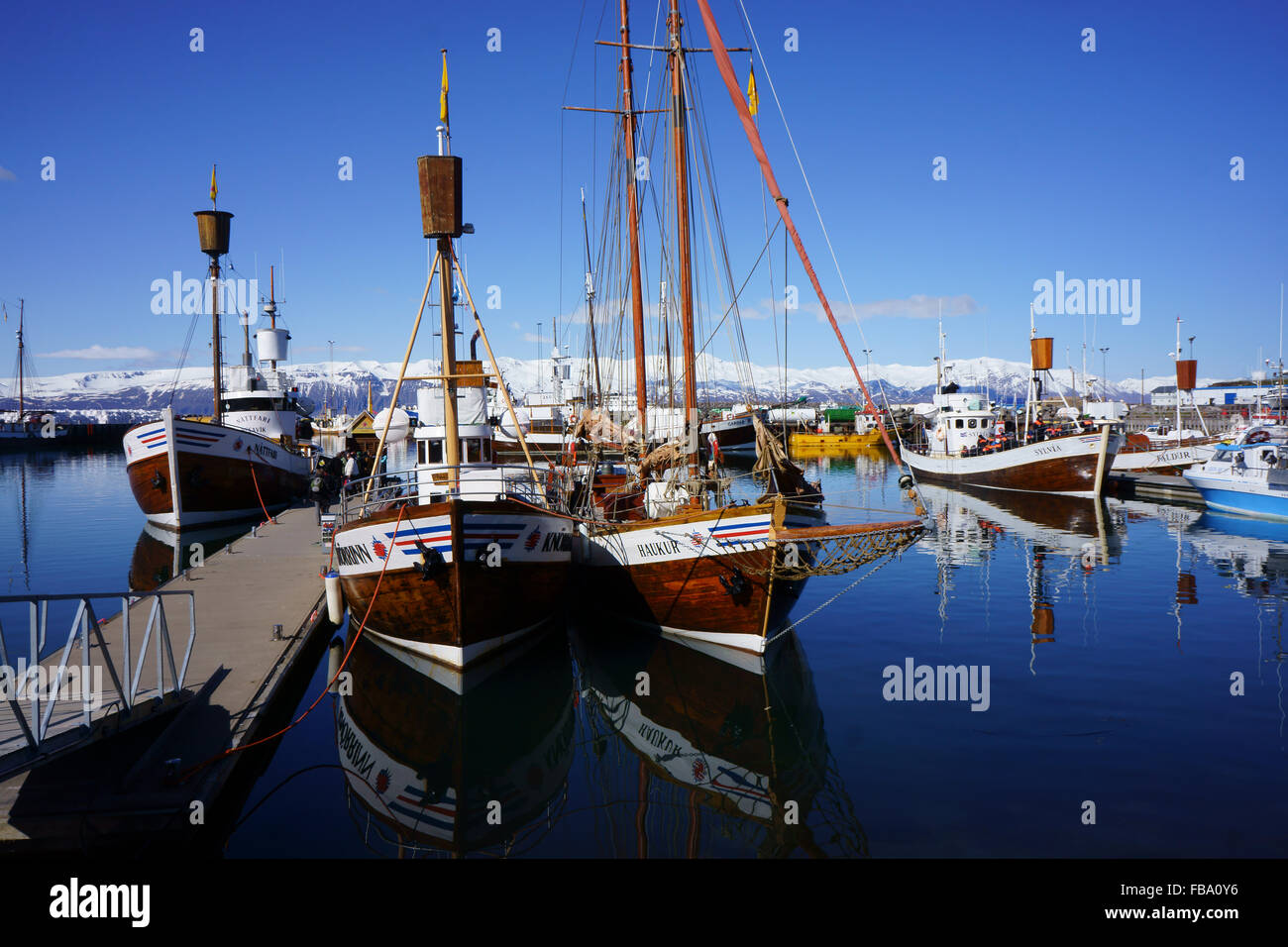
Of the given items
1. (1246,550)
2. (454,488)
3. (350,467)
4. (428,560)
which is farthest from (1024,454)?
(428,560)

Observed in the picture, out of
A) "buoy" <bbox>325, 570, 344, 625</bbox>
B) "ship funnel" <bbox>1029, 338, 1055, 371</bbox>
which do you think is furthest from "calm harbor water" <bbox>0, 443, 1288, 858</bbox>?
"ship funnel" <bbox>1029, 338, 1055, 371</bbox>

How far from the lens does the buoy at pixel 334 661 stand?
14922 mm

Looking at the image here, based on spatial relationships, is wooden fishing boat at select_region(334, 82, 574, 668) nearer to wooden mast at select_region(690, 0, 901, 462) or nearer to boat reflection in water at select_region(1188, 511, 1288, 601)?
wooden mast at select_region(690, 0, 901, 462)

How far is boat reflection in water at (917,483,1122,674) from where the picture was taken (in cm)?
2083

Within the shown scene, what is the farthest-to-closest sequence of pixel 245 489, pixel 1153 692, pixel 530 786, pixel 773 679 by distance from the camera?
pixel 245 489 → pixel 773 679 → pixel 1153 692 → pixel 530 786

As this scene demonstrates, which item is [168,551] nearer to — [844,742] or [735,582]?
[735,582]

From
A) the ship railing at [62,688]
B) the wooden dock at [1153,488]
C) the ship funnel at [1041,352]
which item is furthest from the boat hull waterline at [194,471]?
the ship funnel at [1041,352]

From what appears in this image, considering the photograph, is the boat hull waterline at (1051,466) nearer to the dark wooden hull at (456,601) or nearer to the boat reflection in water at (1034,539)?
the boat reflection in water at (1034,539)

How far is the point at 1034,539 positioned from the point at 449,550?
2337 centimetres

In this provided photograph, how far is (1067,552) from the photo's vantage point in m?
26.1

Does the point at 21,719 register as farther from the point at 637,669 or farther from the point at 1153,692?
the point at 1153,692

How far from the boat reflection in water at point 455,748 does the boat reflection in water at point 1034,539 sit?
907 cm
